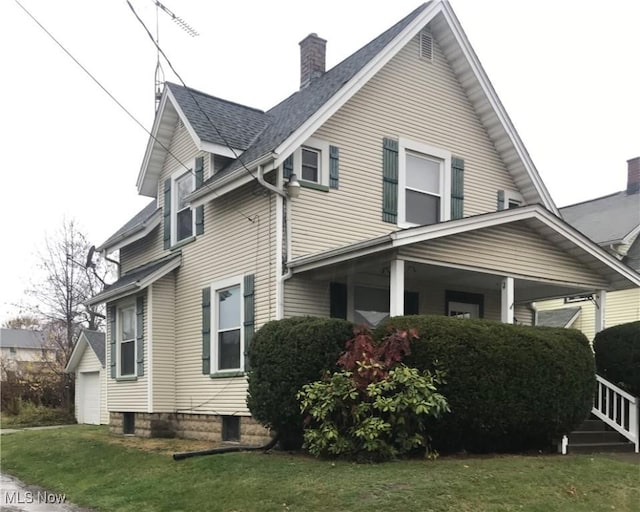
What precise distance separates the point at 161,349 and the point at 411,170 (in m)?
6.54

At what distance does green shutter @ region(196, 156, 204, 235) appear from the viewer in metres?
13.6

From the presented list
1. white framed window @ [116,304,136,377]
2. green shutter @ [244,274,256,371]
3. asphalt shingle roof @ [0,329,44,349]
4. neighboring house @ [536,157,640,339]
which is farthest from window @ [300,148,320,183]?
asphalt shingle roof @ [0,329,44,349]

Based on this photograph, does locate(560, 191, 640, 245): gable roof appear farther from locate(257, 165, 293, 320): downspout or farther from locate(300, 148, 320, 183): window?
locate(257, 165, 293, 320): downspout

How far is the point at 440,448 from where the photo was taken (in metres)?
9.30

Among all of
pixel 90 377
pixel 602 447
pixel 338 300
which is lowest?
pixel 90 377

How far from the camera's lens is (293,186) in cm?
1119

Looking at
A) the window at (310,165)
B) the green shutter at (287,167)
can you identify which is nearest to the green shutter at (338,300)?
the window at (310,165)

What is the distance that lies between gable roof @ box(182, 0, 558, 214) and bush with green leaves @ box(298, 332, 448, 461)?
3866 mm

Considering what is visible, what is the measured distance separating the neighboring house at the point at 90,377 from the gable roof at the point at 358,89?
12582mm

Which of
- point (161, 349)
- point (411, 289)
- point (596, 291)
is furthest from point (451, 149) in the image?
point (161, 349)

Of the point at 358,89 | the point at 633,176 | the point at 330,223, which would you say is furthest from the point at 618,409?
the point at 633,176

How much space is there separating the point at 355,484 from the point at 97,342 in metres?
18.6

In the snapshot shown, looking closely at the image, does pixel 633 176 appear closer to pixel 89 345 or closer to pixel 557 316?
pixel 557 316

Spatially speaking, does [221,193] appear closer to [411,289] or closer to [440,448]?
[411,289]
